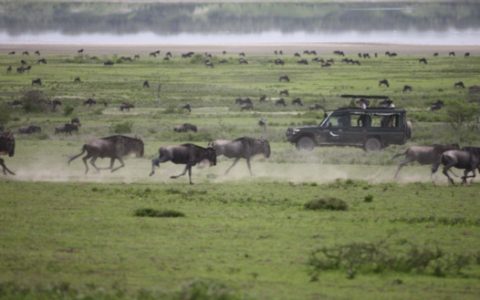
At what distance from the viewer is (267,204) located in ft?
96.0

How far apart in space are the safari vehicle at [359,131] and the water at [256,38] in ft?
378

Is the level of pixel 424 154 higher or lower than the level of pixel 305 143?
higher

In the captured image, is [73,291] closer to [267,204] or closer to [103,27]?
[267,204]

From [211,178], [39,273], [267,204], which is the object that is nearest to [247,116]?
[211,178]

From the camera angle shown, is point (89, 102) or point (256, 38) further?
point (256, 38)

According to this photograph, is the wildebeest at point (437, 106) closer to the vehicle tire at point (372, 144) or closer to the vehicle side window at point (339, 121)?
the vehicle tire at point (372, 144)

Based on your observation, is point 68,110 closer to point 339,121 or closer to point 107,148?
point 339,121

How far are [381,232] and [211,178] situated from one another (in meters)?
10.4

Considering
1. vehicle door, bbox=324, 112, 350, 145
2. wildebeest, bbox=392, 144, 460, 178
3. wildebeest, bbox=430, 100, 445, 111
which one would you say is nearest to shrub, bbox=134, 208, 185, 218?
wildebeest, bbox=392, 144, 460, 178

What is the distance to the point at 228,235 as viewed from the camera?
2444cm

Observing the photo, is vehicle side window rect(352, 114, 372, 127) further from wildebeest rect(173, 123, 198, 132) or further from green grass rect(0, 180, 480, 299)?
wildebeest rect(173, 123, 198, 132)

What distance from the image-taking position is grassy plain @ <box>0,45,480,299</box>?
19.8 metres

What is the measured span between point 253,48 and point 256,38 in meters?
27.8

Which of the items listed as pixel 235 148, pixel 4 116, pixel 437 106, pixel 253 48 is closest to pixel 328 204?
pixel 235 148
